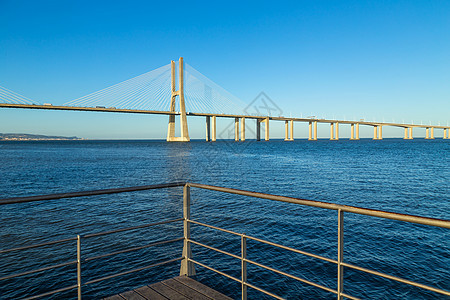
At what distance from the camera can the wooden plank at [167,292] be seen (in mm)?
2427

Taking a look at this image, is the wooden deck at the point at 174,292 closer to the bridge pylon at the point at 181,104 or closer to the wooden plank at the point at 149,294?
the wooden plank at the point at 149,294

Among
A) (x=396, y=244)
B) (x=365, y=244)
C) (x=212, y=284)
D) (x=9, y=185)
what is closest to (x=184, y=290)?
(x=212, y=284)

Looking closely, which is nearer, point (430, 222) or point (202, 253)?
point (430, 222)

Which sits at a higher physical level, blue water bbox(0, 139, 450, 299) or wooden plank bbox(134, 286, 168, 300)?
wooden plank bbox(134, 286, 168, 300)

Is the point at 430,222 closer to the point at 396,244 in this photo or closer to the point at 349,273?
the point at 349,273

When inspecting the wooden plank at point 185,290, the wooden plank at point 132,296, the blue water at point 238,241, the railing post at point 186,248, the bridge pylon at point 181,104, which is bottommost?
the blue water at point 238,241

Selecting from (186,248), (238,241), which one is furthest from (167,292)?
(238,241)

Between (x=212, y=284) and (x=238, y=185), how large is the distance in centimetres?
1124

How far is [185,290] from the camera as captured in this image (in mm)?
2545

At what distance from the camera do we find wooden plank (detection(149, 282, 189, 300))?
2.43 metres

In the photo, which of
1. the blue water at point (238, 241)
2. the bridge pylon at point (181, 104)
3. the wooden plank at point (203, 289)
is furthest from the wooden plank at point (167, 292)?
the bridge pylon at point (181, 104)

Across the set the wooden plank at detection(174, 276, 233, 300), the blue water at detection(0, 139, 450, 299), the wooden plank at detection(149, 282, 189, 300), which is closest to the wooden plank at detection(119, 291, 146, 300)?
the wooden plank at detection(149, 282, 189, 300)

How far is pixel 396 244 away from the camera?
705 cm

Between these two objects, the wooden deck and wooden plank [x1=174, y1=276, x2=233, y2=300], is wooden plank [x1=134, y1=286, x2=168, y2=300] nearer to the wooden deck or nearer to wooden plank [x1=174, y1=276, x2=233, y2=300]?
the wooden deck
